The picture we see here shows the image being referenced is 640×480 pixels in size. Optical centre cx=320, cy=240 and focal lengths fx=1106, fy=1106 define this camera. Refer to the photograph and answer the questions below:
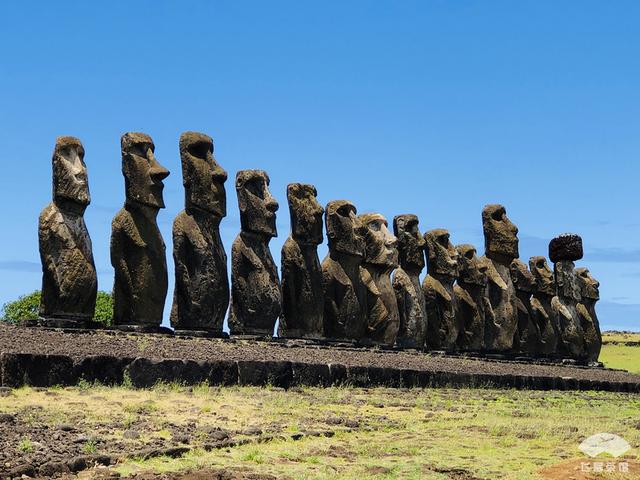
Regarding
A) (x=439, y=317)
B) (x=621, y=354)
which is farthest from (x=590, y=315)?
(x=621, y=354)

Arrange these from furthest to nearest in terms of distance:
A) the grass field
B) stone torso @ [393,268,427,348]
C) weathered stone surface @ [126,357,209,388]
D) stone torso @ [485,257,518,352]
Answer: stone torso @ [485,257,518,352]
stone torso @ [393,268,427,348]
weathered stone surface @ [126,357,209,388]
the grass field

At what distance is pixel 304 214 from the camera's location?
20.7 m

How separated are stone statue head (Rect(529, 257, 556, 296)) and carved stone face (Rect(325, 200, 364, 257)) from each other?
1030 cm

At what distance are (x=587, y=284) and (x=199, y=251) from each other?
17.0 metres

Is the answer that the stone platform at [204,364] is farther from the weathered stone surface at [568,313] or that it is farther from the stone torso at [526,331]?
the weathered stone surface at [568,313]

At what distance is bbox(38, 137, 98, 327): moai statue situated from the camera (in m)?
16.1

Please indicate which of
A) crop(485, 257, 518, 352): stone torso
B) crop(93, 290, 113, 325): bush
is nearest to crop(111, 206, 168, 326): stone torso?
crop(485, 257, 518, 352): stone torso

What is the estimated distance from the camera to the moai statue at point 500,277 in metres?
27.7

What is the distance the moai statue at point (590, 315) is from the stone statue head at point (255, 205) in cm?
1455

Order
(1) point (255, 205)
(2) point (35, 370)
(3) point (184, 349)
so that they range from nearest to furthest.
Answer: (2) point (35, 370) < (3) point (184, 349) < (1) point (255, 205)

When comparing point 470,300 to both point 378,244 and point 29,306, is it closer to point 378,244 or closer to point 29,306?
point 378,244

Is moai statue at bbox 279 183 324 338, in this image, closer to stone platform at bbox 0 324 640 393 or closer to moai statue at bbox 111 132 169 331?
stone platform at bbox 0 324 640 393

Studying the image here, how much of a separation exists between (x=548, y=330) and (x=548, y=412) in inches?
653

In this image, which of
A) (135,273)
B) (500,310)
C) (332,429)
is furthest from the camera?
(500,310)
